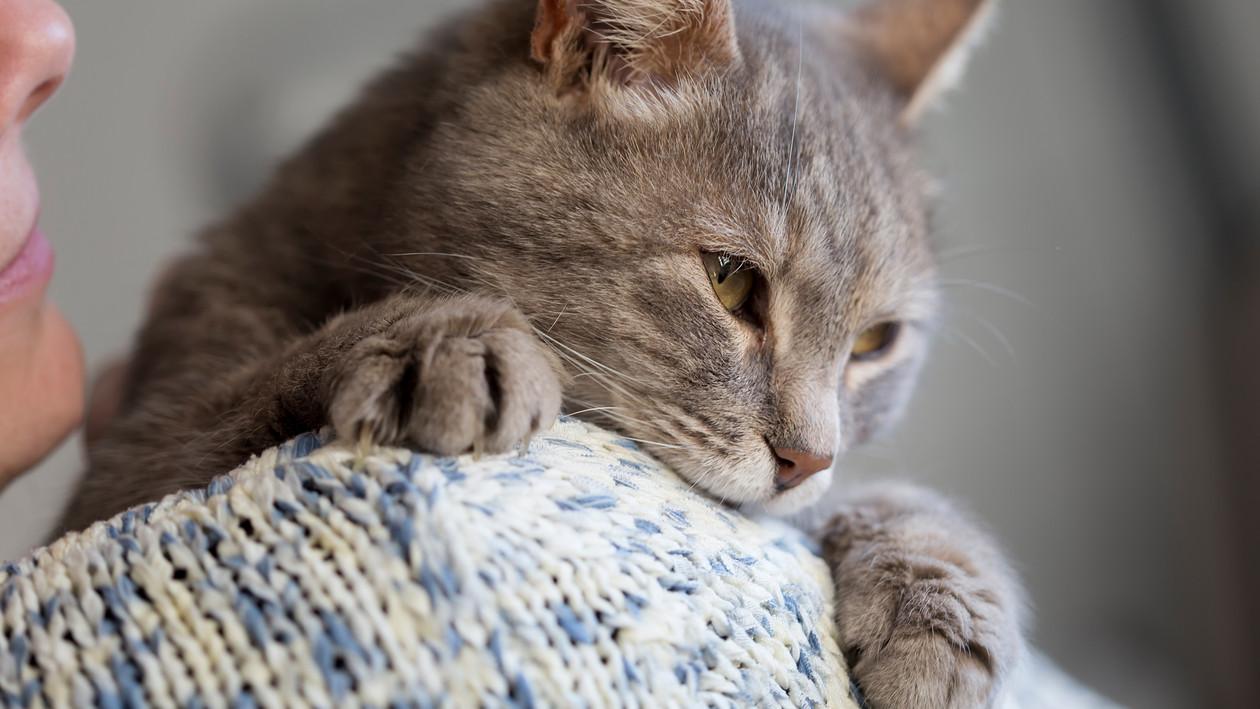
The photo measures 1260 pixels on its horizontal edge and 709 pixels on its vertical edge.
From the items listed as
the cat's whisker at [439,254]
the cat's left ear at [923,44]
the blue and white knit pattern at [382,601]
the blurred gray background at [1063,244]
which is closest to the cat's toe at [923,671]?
the blue and white knit pattern at [382,601]

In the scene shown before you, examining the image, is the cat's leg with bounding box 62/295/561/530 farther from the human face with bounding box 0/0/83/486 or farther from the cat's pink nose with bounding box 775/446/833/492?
the cat's pink nose with bounding box 775/446/833/492

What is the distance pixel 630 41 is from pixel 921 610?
0.71 m

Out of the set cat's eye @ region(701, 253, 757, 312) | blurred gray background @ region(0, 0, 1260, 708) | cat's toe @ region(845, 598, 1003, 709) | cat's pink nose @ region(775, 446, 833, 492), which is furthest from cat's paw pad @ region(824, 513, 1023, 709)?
blurred gray background @ region(0, 0, 1260, 708)

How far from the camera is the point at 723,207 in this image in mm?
920

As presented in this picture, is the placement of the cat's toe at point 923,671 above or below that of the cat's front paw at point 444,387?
below

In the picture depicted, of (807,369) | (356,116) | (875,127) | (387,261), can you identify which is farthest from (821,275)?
(356,116)

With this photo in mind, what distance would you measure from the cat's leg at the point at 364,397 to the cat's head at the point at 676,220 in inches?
5.4

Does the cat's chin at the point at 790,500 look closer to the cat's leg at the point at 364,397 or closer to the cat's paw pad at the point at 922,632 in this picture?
the cat's paw pad at the point at 922,632

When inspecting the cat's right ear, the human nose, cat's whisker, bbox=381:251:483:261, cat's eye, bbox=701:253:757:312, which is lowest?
cat's whisker, bbox=381:251:483:261

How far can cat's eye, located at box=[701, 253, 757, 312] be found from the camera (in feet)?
3.04

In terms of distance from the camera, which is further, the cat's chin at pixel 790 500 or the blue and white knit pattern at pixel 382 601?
the cat's chin at pixel 790 500

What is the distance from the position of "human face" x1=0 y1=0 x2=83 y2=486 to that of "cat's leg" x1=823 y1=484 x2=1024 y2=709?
958 millimetres

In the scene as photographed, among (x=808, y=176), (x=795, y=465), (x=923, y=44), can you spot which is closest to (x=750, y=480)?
(x=795, y=465)

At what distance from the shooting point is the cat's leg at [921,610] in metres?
0.76
